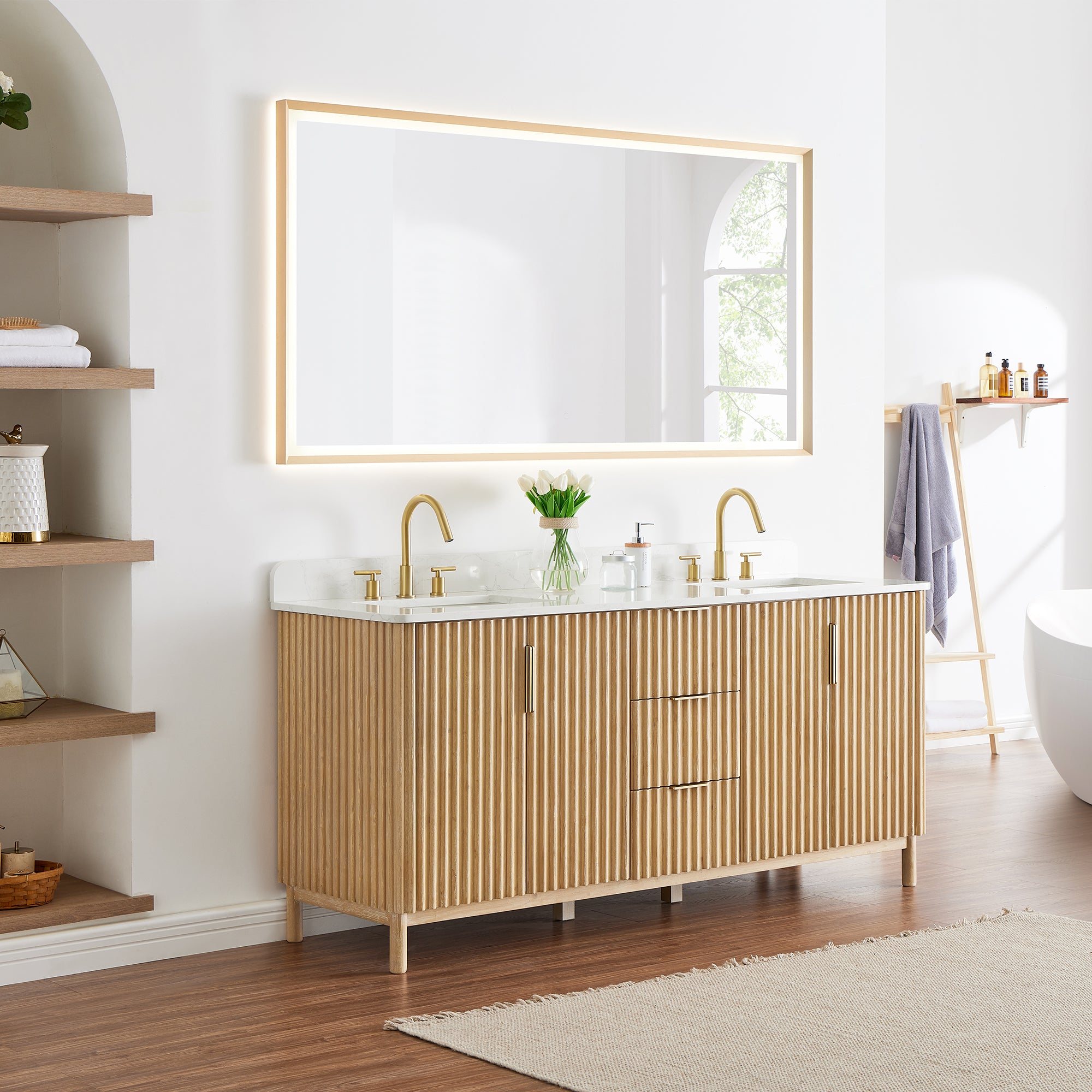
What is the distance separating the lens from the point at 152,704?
12.1 feet

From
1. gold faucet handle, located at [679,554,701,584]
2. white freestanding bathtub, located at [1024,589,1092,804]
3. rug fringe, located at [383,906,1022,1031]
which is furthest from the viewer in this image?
white freestanding bathtub, located at [1024,589,1092,804]

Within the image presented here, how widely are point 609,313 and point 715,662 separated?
1.02 m

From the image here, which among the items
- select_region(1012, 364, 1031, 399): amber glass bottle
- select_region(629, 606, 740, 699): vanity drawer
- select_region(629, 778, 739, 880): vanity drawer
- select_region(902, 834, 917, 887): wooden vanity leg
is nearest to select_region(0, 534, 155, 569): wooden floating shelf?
select_region(629, 606, 740, 699): vanity drawer

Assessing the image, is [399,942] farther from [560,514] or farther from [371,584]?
[560,514]

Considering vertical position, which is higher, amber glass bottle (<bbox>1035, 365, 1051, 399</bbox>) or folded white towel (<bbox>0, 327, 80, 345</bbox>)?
amber glass bottle (<bbox>1035, 365, 1051, 399</bbox>)

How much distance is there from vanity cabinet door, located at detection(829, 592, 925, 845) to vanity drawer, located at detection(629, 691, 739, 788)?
331 millimetres

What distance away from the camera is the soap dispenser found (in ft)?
13.6

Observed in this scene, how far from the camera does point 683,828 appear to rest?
3.87 m

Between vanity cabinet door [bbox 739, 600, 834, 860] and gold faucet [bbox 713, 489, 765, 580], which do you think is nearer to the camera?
vanity cabinet door [bbox 739, 600, 834, 860]

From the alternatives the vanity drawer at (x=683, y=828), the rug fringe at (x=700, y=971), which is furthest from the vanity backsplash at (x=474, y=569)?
the rug fringe at (x=700, y=971)

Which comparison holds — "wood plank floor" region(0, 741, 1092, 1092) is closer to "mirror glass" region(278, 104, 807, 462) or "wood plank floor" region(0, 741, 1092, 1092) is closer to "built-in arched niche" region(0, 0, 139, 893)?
"built-in arched niche" region(0, 0, 139, 893)

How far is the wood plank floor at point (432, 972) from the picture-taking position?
293 cm

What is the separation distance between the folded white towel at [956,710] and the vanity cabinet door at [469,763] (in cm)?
294

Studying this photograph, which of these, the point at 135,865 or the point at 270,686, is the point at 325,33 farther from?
the point at 135,865
